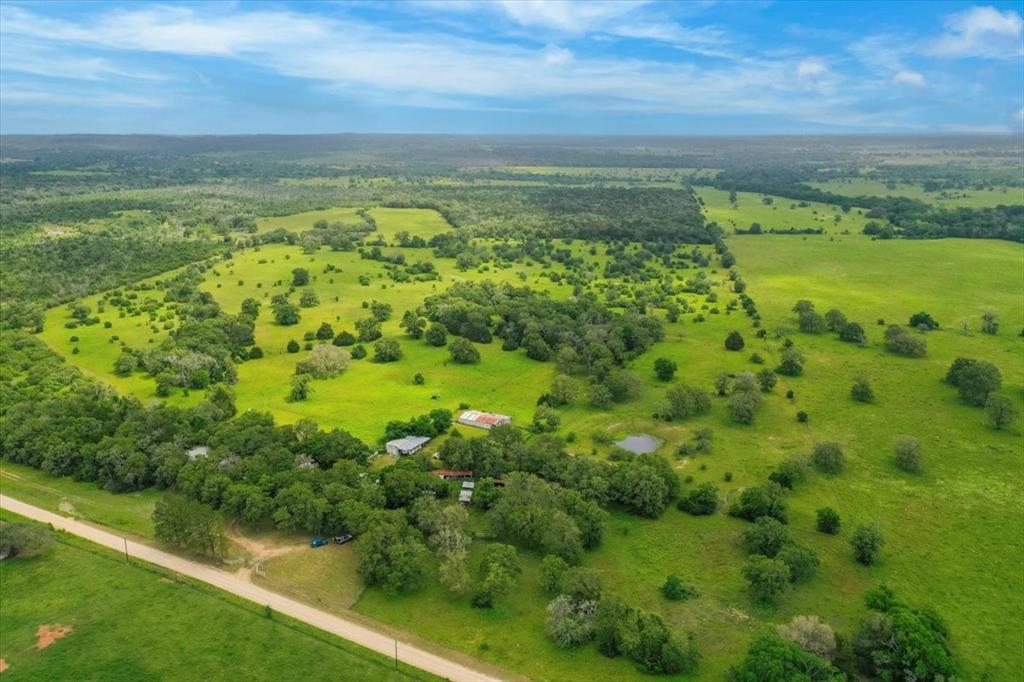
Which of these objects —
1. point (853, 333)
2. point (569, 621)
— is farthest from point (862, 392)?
point (569, 621)

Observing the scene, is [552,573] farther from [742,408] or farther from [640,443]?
[742,408]

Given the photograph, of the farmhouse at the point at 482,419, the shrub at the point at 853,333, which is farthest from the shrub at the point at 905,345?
the farmhouse at the point at 482,419

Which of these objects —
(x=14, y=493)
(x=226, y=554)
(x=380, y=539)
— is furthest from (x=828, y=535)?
(x=14, y=493)

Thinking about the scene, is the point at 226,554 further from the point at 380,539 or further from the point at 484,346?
the point at 484,346

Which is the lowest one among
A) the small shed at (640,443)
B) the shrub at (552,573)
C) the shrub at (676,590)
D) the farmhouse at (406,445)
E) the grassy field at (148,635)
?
the grassy field at (148,635)

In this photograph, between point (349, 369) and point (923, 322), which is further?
point (923, 322)

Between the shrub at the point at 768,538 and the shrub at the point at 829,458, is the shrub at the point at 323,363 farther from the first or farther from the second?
the shrub at the point at 829,458
